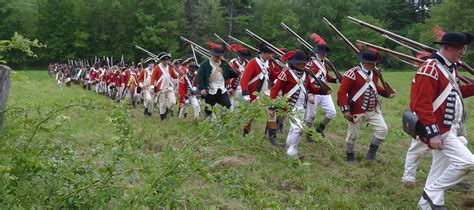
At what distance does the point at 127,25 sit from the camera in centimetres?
6462

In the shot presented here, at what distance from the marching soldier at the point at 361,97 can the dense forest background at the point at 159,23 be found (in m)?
50.2

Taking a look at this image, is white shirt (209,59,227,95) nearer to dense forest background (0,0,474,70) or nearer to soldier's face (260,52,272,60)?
soldier's face (260,52,272,60)

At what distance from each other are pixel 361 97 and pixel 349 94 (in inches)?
7.7

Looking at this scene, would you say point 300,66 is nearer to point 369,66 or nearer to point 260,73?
point 369,66

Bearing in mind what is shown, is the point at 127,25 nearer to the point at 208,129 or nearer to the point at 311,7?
the point at 311,7

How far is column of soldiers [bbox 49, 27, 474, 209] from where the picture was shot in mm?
5051

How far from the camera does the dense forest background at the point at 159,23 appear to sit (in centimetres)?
6097

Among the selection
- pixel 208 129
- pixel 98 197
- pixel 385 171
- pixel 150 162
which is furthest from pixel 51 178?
pixel 385 171

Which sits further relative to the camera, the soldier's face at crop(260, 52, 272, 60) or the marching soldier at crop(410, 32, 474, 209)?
the soldier's face at crop(260, 52, 272, 60)

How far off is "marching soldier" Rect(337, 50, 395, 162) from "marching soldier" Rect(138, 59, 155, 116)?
22.8ft

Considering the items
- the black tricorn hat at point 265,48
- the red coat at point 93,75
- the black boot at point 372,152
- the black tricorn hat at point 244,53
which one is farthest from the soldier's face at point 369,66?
the red coat at point 93,75

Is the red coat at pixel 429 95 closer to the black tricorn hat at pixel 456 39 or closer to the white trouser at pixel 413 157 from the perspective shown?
the black tricorn hat at pixel 456 39

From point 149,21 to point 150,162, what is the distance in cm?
6131

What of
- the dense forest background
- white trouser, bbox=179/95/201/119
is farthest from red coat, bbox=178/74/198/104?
the dense forest background
